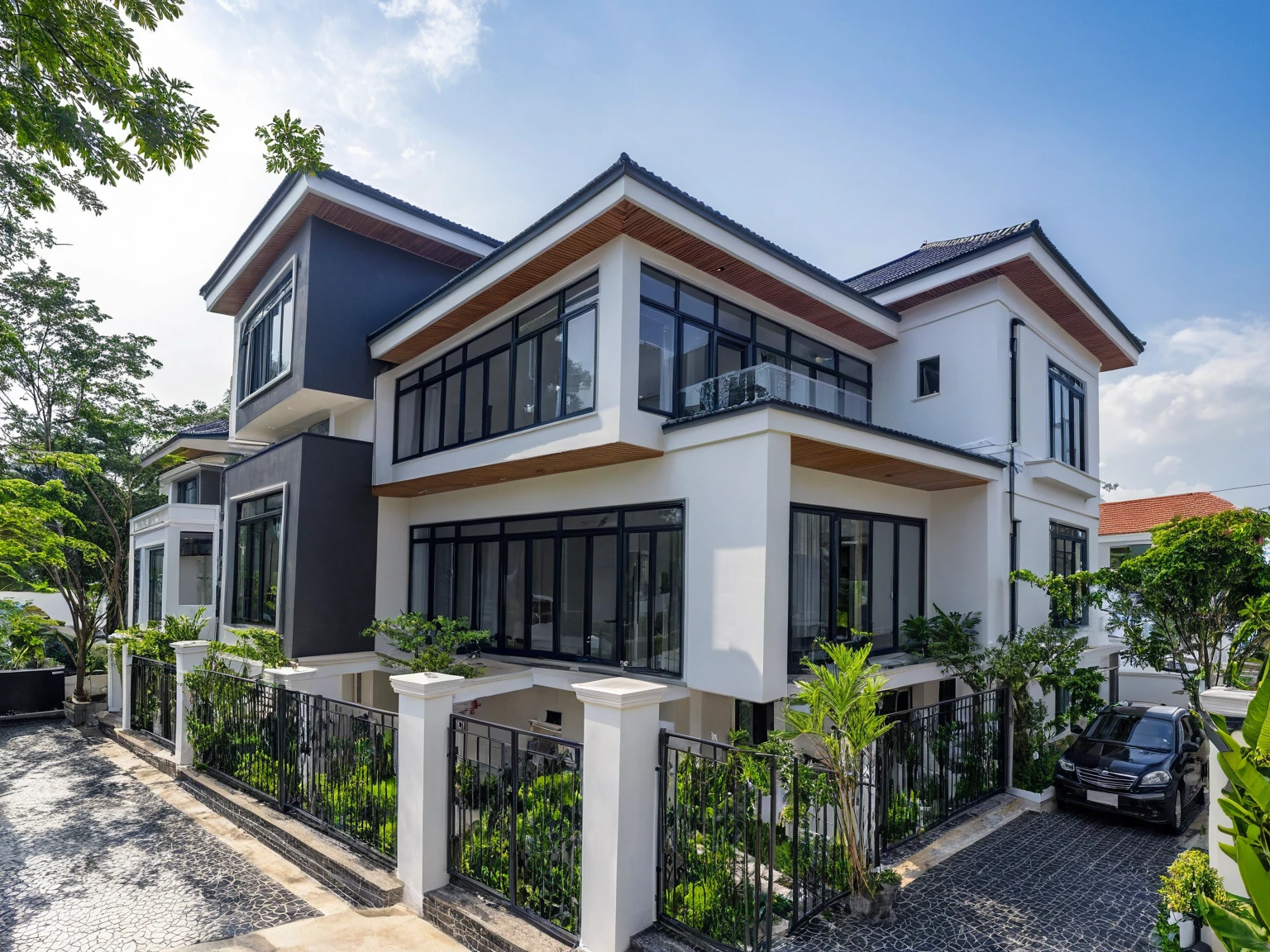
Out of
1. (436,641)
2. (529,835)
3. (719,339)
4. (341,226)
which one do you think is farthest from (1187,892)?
(341,226)

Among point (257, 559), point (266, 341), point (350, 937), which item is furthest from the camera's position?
point (266, 341)

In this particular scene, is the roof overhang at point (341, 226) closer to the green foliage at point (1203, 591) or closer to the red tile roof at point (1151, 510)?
the green foliage at point (1203, 591)

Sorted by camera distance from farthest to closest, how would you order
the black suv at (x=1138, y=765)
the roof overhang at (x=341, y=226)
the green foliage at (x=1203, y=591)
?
1. the roof overhang at (x=341, y=226)
2. the green foliage at (x=1203, y=591)
3. the black suv at (x=1138, y=765)

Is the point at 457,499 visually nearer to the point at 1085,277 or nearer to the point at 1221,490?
the point at 1085,277

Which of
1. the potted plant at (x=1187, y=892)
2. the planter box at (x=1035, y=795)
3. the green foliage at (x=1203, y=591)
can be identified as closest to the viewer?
the potted plant at (x=1187, y=892)

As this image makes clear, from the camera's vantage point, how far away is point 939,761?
A: 316 inches

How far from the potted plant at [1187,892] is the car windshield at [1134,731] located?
16.1 ft

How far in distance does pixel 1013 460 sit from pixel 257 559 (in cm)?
1452

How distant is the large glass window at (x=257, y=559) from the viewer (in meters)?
13.7

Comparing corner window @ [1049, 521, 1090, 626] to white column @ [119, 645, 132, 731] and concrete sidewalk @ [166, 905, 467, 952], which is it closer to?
concrete sidewalk @ [166, 905, 467, 952]

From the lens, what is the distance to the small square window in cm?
1306

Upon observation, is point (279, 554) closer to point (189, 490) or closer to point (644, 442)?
point (644, 442)

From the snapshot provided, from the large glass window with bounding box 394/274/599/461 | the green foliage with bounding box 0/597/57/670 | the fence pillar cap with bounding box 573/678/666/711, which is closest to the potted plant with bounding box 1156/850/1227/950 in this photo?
the fence pillar cap with bounding box 573/678/666/711

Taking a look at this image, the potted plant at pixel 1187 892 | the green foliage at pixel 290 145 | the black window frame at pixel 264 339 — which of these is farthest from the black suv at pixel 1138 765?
the black window frame at pixel 264 339
